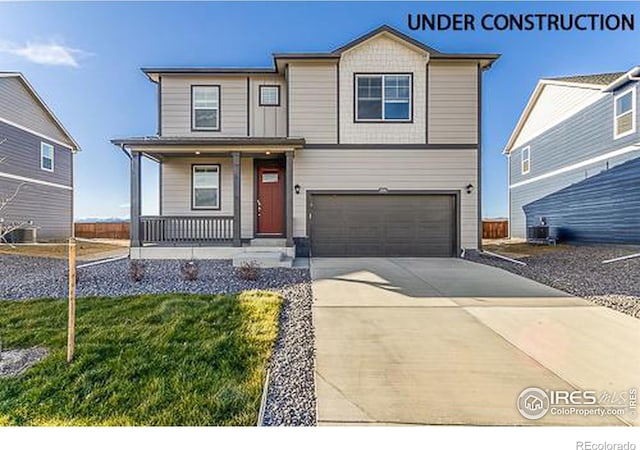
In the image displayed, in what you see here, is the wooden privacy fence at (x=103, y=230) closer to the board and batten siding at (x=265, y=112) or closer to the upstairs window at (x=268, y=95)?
the board and batten siding at (x=265, y=112)

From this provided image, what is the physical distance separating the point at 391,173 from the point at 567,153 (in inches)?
357

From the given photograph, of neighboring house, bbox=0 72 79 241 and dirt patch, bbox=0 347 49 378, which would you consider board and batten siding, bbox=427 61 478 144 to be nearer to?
dirt patch, bbox=0 347 49 378

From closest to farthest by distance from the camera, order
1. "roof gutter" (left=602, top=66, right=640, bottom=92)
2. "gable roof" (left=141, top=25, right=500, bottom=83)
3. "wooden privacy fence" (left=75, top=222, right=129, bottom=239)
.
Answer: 1. "roof gutter" (left=602, top=66, right=640, bottom=92)
2. "gable roof" (left=141, top=25, right=500, bottom=83)
3. "wooden privacy fence" (left=75, top=222, right=129, bottom=239)

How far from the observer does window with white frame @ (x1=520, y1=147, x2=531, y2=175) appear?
683 inches

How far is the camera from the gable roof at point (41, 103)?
44.3ft

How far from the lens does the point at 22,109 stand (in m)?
14.6

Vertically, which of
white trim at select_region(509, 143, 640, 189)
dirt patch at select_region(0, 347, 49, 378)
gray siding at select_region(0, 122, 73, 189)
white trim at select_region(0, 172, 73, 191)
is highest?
gray siding at select_region(0, 122, 73, 189)

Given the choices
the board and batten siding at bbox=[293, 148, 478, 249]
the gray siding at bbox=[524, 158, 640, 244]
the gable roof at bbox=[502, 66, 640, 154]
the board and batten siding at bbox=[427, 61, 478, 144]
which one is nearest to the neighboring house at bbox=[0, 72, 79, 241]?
the board and batten siding at bbox=[293, 148, 478, 249]

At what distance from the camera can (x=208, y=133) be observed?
10945 millimetres

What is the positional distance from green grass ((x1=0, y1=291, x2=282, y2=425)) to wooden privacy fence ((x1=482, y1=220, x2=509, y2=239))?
19.2m

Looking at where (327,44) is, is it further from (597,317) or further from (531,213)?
(531,213)

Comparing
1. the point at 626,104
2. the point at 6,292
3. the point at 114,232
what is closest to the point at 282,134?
the point at 6,292

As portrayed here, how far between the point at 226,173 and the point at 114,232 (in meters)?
16.3
